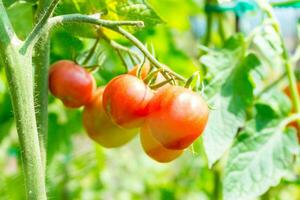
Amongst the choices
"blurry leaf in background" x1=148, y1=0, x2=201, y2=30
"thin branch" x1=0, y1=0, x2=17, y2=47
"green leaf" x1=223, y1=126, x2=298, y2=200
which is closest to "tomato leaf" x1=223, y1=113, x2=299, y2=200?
"green leaf" x1=223, y1=126, x2=298, y2=200

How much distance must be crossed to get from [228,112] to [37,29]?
0.47 meters

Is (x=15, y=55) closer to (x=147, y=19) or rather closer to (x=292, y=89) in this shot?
(x=147, y=19)

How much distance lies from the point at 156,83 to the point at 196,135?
127mm

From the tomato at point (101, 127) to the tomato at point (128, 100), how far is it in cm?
11

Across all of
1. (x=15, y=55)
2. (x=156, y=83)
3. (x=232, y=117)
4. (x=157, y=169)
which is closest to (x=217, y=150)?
(x=232, y=117)

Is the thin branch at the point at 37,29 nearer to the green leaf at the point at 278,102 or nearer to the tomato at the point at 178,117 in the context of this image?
the tomato at the point at 178,117

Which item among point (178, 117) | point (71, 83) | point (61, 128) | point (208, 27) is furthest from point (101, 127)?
point (208, 27)

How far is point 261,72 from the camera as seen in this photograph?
1.31 m

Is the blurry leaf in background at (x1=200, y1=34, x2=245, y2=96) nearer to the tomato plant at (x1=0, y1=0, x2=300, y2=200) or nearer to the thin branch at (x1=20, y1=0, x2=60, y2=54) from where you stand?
the tomato plant at (x1=0, y1=0, x2=300, y2=200)

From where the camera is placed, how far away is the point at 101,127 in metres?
1.08

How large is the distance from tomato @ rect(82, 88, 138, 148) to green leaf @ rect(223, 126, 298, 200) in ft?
0.72

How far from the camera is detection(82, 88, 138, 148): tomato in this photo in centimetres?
108

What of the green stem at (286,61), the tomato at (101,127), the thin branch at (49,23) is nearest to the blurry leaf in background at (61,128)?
the tomato at (101,127)

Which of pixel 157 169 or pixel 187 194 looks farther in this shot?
pixel 157 169
